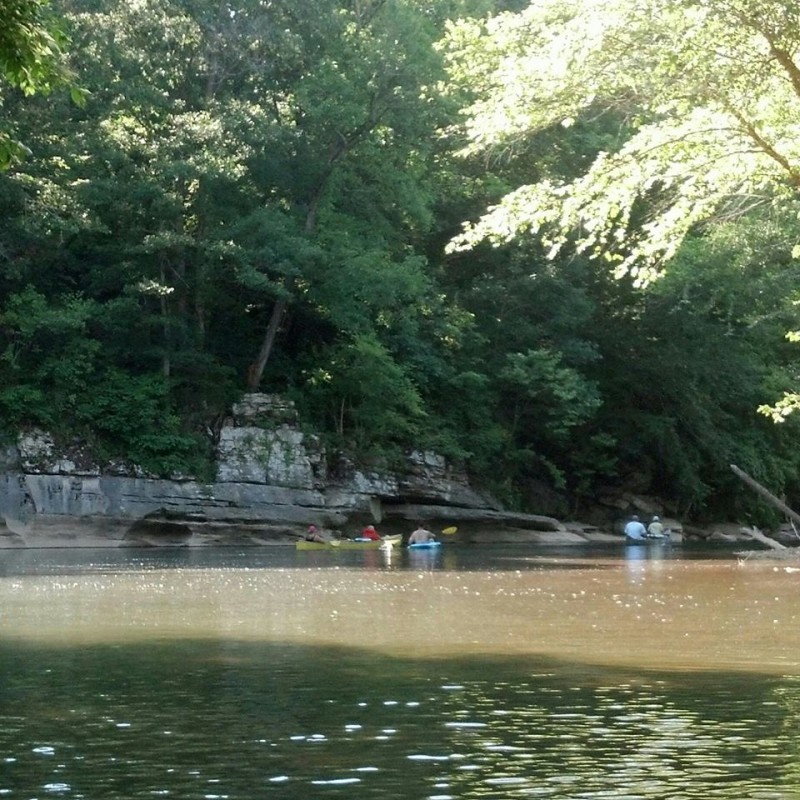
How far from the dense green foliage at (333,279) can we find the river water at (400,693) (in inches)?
719

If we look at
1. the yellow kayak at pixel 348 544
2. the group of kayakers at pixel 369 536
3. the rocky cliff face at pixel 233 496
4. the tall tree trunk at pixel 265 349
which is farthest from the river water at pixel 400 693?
the tall tree trunk at pixel 265 349

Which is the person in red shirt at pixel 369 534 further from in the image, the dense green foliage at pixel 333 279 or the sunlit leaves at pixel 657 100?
the sunlit leaves at pixel 657 100

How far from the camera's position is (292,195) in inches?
1754

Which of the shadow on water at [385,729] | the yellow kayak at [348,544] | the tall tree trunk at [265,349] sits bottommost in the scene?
the shadow on water at [385,729]

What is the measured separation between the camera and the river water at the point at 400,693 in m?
7.47

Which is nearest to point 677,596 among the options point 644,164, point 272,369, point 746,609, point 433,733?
point 746,609

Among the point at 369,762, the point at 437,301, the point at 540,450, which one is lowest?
the point at 369,762

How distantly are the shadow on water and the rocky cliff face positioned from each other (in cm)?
2677

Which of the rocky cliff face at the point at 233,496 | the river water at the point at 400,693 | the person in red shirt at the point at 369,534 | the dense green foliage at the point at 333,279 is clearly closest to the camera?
the river water at the point at 400,693

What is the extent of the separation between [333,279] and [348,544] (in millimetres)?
8588

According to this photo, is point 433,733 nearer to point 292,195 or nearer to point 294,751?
point 294,751

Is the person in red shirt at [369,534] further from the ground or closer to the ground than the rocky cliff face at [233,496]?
closer to the ground

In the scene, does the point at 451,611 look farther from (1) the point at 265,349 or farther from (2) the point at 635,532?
(2) the point at 635,532

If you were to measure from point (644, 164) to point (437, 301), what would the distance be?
1183 inches
